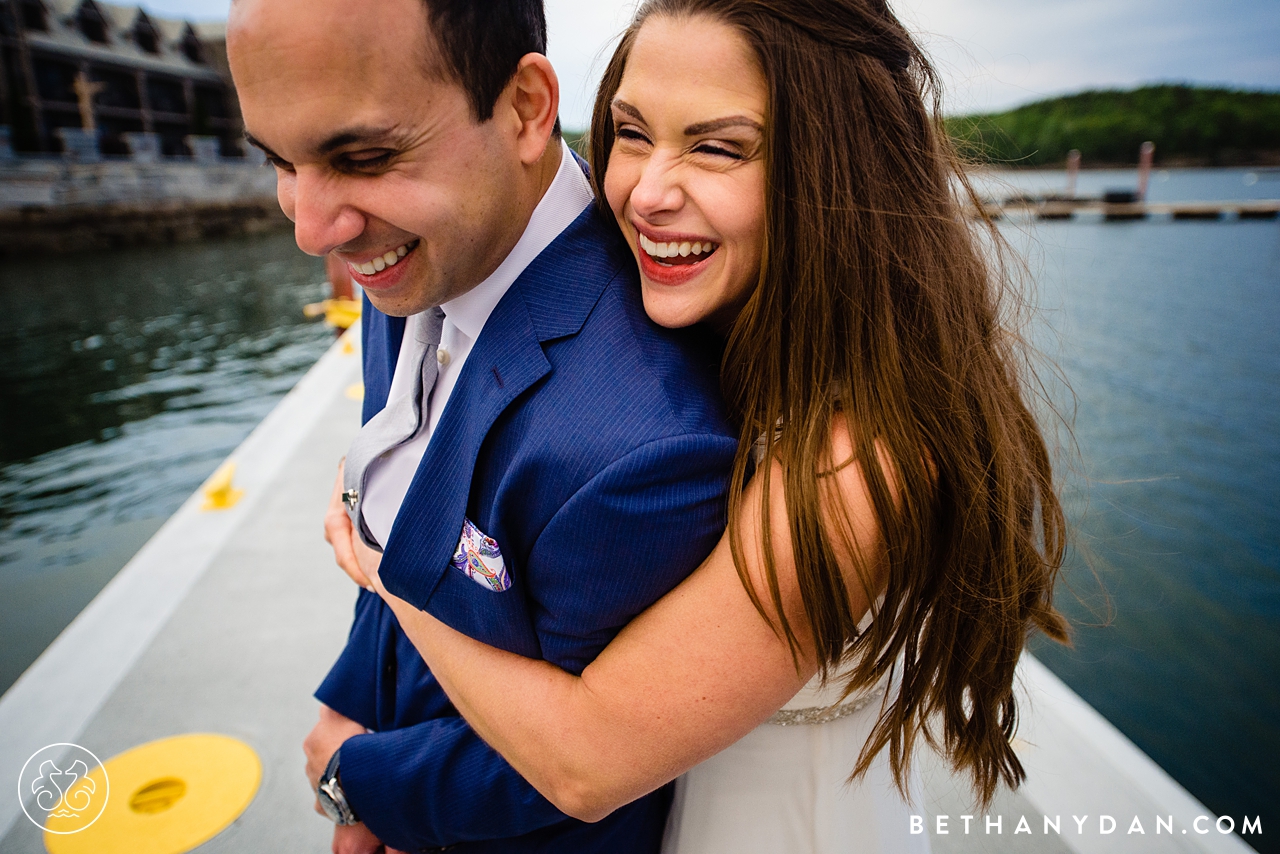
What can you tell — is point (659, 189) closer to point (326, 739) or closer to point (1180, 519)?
point (326, 739)

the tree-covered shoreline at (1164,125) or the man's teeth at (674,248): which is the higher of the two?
the tree-covered shoreline at (1164,125)

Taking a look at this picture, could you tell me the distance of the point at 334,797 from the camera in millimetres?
1179

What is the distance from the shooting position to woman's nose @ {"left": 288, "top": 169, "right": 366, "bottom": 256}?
3.20 feet

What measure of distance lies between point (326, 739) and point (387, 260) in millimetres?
843

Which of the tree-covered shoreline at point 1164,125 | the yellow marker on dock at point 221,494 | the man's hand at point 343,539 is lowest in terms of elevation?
the yellow marker on dock at point 221,494

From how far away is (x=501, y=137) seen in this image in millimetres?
1036

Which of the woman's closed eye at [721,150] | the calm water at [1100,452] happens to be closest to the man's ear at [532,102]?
the woman's closed eye at [721,150]

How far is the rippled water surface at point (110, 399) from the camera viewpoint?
549cm

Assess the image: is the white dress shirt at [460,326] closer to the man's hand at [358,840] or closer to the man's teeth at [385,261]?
the man's teeth at [385,261]

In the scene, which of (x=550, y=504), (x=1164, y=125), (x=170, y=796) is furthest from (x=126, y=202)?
(x=1164, y=125)

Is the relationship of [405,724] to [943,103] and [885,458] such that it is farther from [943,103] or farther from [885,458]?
[943,103]

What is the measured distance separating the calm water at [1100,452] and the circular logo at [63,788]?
2399 mm

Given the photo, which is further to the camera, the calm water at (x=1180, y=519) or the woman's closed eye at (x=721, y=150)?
the calm water at (x=1180, y=519)

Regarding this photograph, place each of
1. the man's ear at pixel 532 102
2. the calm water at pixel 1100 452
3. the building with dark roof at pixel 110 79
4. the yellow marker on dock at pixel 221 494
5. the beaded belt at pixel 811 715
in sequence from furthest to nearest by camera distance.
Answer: the building with dark roof at pixel 110 79
the calm water at pixel 1100 452
the yellow marker on dock at pixel 221 494
the beaded belt at pixel 811 715
the man's ear at pixel 532 102
